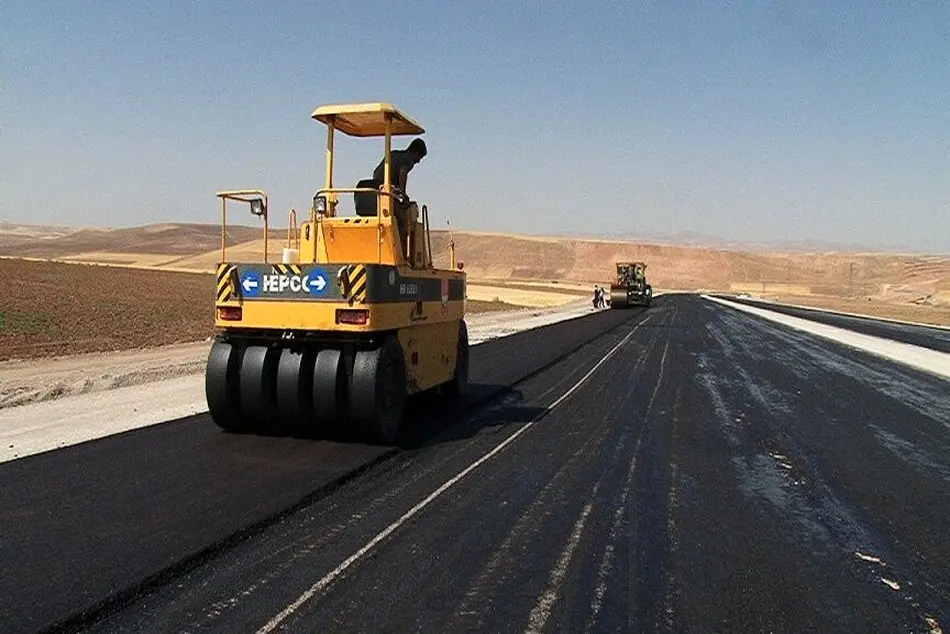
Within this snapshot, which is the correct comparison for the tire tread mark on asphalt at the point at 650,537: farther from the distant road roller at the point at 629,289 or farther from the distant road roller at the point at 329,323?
the distant road roller at the point at 629,289

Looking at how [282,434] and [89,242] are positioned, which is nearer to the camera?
[282,434]

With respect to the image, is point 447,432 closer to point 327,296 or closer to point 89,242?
point 327,296

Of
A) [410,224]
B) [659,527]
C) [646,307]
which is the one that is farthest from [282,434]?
[646,307]

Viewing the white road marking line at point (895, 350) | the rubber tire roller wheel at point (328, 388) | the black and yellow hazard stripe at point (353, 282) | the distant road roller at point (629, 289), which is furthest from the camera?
the distant road roller at point (629, 289)

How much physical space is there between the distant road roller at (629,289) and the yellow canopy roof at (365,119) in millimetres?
36526

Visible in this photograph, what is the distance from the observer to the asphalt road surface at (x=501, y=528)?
13.0 ft

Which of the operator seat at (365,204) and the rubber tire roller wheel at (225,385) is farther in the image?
the operator seat at (365,204)

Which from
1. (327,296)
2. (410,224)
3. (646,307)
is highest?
(410,224)

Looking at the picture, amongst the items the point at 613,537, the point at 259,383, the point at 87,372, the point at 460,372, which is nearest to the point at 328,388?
the point at 259,383

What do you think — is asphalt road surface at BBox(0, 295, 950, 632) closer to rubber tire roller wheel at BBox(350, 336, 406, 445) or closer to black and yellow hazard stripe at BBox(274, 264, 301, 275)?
rubber tire roller wheel at BBox(350, 336, 406, 445)

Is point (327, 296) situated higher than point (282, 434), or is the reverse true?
point (327, 296)

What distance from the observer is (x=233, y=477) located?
623 cm

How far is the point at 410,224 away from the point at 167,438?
3.42m

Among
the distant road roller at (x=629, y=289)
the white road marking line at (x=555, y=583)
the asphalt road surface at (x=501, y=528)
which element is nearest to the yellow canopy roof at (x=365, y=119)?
the asphalt road surface at (x=501, y=528)
